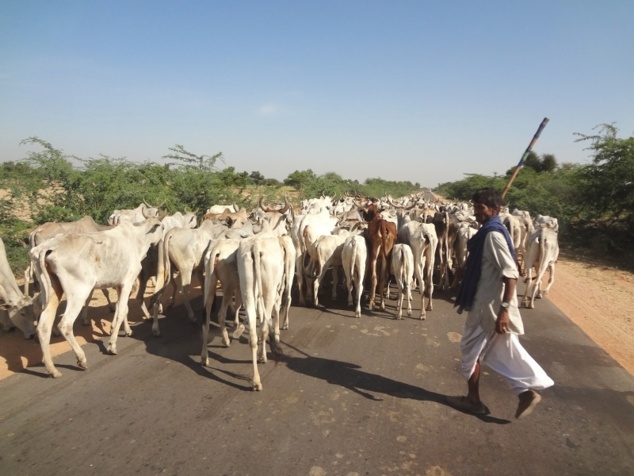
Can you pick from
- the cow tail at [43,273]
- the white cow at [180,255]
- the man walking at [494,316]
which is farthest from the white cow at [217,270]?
the man walking at [494,316]

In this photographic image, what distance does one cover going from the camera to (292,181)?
50.4 meters

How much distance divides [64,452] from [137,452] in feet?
2.35

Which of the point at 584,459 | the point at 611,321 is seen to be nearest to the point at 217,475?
the point at 584,459

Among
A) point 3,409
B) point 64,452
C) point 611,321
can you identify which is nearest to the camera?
point 64,452

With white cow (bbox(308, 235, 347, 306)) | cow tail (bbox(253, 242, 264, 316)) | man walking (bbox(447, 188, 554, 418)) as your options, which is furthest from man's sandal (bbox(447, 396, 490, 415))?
white cow (bbox(308, 235, 347, 306))

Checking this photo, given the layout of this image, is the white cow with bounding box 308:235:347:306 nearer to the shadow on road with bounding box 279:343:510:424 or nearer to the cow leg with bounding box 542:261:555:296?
the shadow on road with bounding box 279:343:510:424

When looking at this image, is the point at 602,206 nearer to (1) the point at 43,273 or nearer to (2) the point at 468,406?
(2) the point at 468,406

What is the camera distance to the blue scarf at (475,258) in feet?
13.6

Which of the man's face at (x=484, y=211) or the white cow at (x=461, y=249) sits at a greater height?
the man's face at (x=484, y=211)

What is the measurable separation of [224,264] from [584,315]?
26.9 ft

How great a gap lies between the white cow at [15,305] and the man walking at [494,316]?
6.83m

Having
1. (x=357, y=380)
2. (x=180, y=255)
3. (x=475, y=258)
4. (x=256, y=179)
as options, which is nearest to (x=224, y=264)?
(x=180, y=255)

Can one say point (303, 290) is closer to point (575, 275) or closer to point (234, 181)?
point (575, 275)

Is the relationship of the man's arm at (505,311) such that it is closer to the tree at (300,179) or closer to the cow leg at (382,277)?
the cow leg at (382,277)
